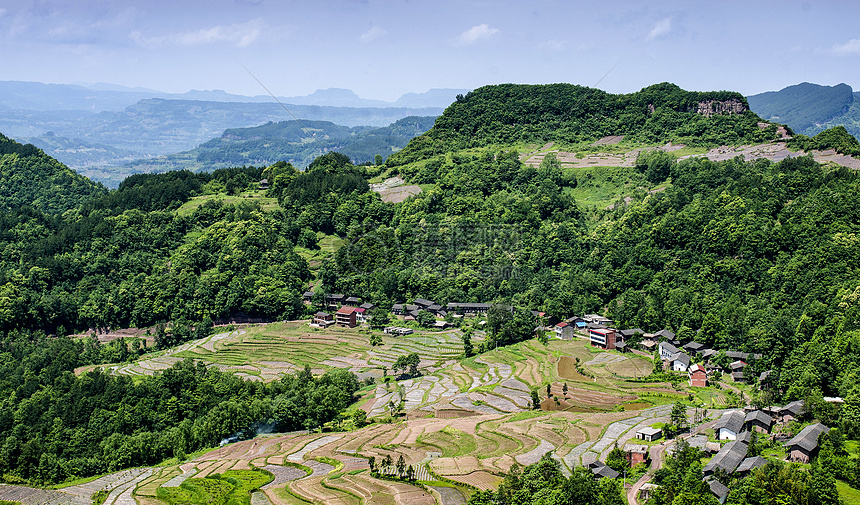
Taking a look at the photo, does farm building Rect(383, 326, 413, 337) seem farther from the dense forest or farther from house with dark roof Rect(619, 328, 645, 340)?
house with dark roof Rect(619, 328, 645, 340)

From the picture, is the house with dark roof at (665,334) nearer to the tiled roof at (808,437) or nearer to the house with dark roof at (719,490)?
the tiled roof at (808,437)

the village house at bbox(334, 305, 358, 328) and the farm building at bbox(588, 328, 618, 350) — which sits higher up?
the farm building at bbox(588, 328, 618, 350)

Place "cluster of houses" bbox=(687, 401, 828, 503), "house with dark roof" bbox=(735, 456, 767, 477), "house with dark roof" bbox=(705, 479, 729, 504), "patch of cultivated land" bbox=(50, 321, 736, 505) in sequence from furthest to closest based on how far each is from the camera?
"patch of cultivated land" bbox=(50, 321, 736, 505) → "cluster of houses" bbox=(687, 401, 828, 503) → "house with dark roof" bbox=(735, 456, 767, 477) → "house with dark roof" bbox=(705, 479, 729, 504)

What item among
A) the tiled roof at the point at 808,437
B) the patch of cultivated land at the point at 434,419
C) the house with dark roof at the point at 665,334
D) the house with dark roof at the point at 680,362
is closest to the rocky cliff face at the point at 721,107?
the house with dark roof at the point at 665,334

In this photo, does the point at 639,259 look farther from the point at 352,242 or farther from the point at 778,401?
the point at 352,242

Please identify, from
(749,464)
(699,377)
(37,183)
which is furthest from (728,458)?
(37,183)

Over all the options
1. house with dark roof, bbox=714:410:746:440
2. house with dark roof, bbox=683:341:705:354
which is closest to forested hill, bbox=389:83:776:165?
house with dark roof, bbox=683:341:705:354

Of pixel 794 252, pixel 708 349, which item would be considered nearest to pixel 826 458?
pixel 708 349

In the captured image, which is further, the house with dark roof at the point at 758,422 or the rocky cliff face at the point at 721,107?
the rocky cliff face at the point at 721,107
